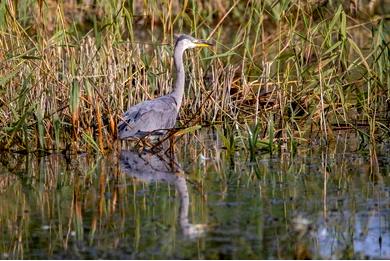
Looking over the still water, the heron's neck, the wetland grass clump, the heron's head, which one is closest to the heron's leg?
the still water

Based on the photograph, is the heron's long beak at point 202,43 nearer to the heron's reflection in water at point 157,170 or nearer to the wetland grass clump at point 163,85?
the wetland grass clump at point 163,85

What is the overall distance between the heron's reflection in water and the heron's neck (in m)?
0.98

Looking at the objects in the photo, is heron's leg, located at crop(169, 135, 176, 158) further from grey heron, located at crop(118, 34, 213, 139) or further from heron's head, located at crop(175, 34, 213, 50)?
heron's head, located at crop(175, 34, 213, 50)

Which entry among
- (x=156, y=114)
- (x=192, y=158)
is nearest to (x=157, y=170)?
(x=192, y=158)

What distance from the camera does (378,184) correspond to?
21.9 ft

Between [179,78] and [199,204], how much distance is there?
114 inches

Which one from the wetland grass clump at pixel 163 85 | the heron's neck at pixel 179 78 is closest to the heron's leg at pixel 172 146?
the wetland grass clump at pixel 163 85

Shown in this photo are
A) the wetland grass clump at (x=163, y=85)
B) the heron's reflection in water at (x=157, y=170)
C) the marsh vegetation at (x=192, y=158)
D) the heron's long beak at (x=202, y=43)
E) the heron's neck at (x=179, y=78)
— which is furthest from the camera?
the heron's long beak at (x=202, y=43)

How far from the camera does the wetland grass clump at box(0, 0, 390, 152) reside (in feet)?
26.1

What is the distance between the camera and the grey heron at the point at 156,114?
27.0ft

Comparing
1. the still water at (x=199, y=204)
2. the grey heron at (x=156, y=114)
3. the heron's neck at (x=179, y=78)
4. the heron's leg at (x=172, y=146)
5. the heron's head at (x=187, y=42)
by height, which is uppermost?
the heron's head at (x=187, y=42)

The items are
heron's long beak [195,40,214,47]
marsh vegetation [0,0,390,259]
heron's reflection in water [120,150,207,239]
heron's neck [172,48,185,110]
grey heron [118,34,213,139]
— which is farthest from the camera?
heron's long beak [195,40,214,47]

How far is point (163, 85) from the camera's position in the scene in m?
9.48

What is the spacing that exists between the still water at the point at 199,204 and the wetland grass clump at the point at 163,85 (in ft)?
0.95
